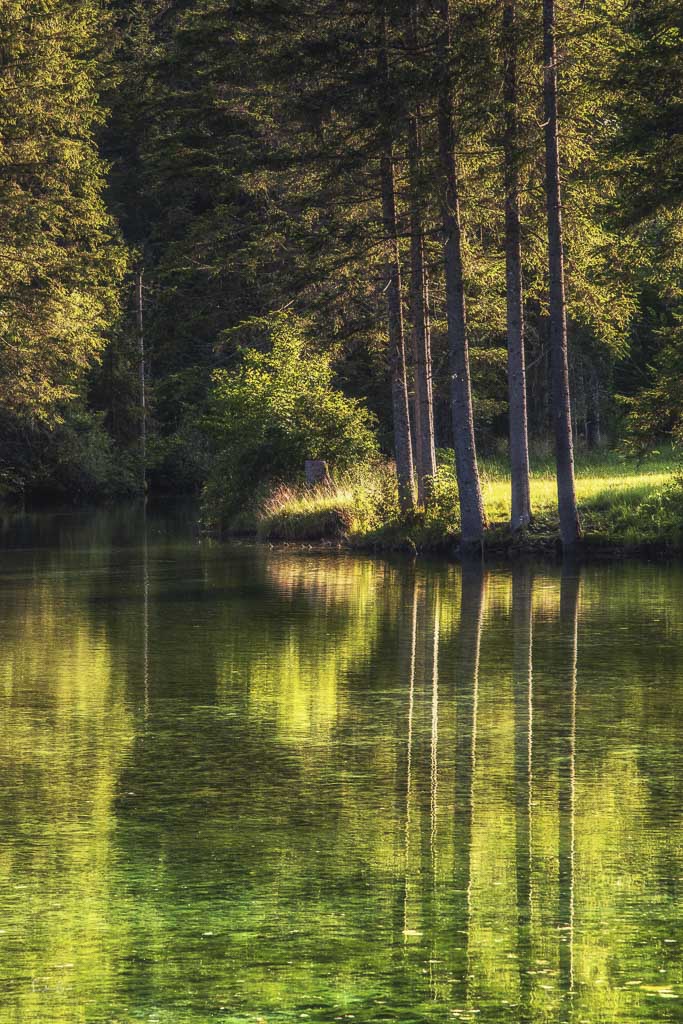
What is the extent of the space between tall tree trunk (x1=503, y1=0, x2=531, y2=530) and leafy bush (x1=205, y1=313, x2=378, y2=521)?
8.78 m

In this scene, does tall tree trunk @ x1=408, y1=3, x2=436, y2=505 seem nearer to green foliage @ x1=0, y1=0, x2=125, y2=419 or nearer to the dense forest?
the dense forest

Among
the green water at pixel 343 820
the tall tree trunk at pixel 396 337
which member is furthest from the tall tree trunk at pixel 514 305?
the green water at pixel 343 820

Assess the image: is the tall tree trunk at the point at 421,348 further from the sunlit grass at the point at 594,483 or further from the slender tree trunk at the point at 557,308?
the slender tree trunk at the point at 557,308

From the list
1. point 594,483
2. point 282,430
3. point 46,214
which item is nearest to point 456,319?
point 594,483

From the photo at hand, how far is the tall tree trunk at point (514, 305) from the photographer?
Answer: 3142cm

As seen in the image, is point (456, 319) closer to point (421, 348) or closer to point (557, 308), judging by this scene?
point (557, 308)

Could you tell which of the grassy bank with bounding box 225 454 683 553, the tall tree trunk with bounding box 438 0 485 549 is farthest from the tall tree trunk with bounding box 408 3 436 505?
the tall tree trunk with bounding box 438 0 485 549

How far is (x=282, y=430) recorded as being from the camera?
43.1m

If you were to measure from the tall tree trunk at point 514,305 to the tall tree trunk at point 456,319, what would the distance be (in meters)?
0.79

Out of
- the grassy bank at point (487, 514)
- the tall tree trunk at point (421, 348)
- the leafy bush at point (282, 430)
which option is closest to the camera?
the grassy bank at point (487, 514)

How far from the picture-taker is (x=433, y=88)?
3112cm

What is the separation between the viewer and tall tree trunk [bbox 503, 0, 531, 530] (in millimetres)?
31422

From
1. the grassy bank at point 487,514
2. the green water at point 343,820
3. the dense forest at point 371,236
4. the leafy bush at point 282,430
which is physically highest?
the dense forest at point 371,236

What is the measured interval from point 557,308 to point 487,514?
191 inches
